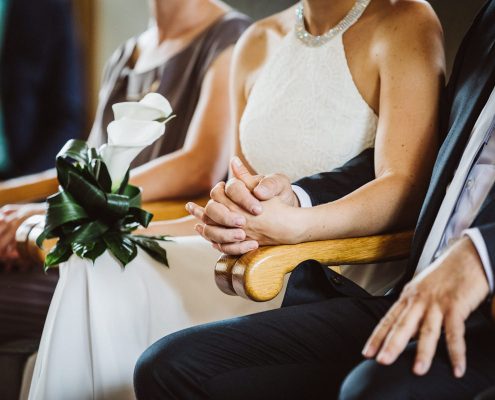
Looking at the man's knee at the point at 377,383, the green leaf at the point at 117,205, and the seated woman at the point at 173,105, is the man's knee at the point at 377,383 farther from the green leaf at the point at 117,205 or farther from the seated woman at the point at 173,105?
the seated woman at the point at 173,105

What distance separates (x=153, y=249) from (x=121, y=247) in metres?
0.07

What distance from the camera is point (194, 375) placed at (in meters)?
1.12

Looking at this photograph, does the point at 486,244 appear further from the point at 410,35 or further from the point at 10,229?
the point at 10,229

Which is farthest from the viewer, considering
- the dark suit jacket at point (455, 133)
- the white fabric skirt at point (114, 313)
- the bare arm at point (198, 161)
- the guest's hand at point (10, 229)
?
the bare arm at point (198, 161)

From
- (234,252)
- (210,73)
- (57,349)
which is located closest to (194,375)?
(234,252)

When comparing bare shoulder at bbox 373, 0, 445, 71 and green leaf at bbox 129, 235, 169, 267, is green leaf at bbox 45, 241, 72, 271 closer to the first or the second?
green leaf at bbox 129, 235, 169, 267

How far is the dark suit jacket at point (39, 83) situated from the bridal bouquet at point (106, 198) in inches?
60.2

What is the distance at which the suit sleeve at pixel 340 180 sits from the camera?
1355mm

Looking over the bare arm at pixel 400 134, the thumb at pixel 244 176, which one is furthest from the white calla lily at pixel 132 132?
the bare arm at pixel 400 134

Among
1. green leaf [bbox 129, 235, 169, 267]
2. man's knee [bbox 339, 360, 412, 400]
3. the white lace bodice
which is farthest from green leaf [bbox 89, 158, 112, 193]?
man's knee [bbox 339, 360, 412, 400]

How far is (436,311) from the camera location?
91 cm

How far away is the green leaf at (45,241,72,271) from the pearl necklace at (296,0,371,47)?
0.67m

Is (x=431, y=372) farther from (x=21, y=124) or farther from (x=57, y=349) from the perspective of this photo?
(x=21, y=124)

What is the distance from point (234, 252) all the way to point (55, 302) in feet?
1.20
